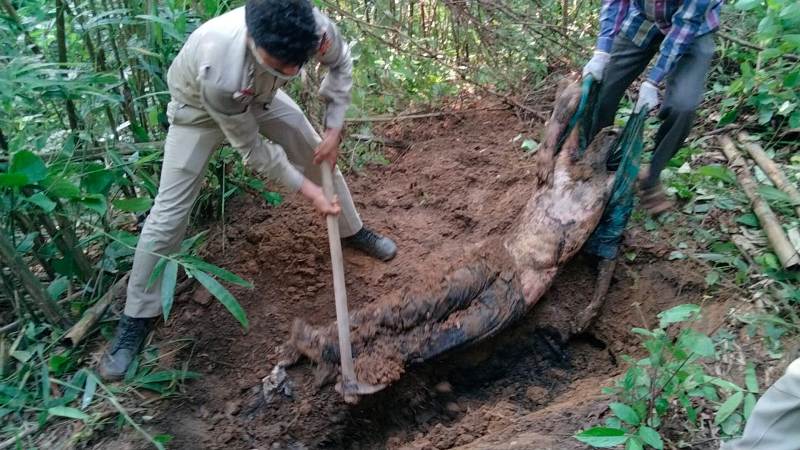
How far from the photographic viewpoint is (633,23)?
2.81m

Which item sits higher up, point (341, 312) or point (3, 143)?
point (3, 143)

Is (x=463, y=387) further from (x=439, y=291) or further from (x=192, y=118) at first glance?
(x=192, y=118)

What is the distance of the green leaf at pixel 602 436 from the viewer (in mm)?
1938

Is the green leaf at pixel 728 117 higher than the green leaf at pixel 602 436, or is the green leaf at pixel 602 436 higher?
the green leaf at pixel 728 117

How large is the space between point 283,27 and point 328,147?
0.72 meters

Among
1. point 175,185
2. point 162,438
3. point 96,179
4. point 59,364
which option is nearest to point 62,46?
point 96,179

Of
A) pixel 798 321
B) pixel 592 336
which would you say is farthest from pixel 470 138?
pixel 798 321

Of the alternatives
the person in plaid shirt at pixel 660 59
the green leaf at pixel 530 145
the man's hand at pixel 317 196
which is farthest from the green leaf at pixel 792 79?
the man's hand at pixel 317 196

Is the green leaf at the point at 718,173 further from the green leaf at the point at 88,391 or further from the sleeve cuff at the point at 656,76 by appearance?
the green leaf at the point at 88,391

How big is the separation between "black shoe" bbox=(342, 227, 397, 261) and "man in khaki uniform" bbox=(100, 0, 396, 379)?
0.10 meters

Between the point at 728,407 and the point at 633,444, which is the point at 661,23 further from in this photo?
the point at 633,444

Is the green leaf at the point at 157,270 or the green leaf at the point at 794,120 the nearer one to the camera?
the green leaf at the point at 157,270

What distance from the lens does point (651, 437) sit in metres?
1.92

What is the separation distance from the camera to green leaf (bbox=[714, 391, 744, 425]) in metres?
2.03
